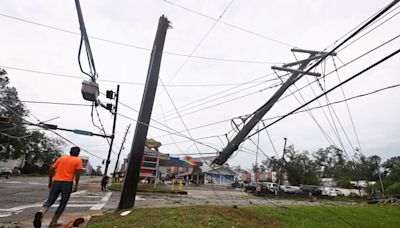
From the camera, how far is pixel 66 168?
5.67 meters

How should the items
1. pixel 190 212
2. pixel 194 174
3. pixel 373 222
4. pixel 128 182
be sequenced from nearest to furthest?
pixel 190 212
pixel 128 182
pixel 373 222
pixel 194 174

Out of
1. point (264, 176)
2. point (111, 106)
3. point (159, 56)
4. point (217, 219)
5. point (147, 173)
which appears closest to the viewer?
point (217, 219)

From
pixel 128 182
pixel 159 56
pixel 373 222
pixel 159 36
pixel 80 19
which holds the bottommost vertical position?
pixel 373 222

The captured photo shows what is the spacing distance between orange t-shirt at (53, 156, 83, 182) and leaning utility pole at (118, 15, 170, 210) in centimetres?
229

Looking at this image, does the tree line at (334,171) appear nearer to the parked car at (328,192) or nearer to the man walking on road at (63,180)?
the parked car at (328,192)

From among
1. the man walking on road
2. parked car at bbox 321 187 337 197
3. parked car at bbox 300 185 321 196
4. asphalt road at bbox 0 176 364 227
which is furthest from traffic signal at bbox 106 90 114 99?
parked car at bbox 321 187 337 197

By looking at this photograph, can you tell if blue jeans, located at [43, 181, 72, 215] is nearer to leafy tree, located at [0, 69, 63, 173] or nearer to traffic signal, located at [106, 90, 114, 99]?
traffic signal, located at [106, 90, 114, 99]

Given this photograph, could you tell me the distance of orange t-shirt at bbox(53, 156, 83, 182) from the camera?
221 inches

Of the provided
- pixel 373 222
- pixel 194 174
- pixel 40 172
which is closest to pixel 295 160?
pixel 194 174

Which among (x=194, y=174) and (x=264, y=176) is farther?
(x=264, y=176)

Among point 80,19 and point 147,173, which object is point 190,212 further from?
point 147,173

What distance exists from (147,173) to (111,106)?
956 centimetres

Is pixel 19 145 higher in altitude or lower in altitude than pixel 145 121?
higher

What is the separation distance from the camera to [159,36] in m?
9.23
